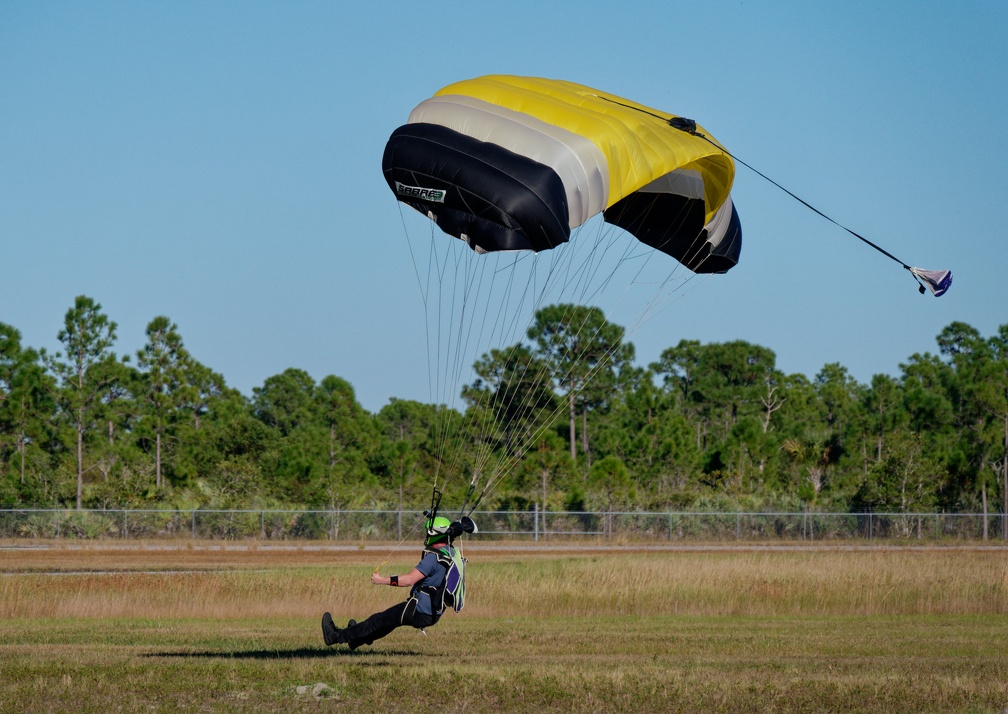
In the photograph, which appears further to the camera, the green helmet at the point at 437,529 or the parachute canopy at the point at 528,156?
the parachute canopy at the point at 528,156

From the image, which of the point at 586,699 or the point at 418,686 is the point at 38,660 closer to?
the point at 418,686

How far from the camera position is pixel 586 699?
1007 cm

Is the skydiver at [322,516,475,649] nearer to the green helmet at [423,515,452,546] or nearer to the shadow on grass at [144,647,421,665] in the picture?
the green helmet at [423,515,452,546]

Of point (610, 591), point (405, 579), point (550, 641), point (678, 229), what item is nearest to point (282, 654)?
point (405, 579)

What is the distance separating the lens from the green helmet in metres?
11.3

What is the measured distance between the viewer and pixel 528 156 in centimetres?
1209

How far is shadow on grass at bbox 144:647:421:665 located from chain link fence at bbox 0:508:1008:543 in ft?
90.0

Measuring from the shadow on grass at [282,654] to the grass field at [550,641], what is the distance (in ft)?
0.14

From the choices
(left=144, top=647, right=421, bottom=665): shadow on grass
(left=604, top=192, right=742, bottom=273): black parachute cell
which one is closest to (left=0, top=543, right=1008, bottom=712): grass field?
(left=144, top=647, right=421, bottom=665): shadow on grass

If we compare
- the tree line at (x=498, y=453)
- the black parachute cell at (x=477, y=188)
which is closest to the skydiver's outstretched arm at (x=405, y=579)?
the black parachute cell at (x=477, y=188)

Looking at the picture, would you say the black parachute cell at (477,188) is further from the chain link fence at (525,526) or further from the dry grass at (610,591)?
the chain link fence at (525,526)

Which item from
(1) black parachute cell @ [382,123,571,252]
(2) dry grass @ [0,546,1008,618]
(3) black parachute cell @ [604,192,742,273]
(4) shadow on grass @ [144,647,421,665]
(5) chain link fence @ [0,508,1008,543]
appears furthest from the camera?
(5) chain link fence @ [0,508,1008,543]

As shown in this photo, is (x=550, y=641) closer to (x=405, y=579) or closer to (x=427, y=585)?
(x=427, y=585)

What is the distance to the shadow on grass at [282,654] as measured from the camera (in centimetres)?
1265
